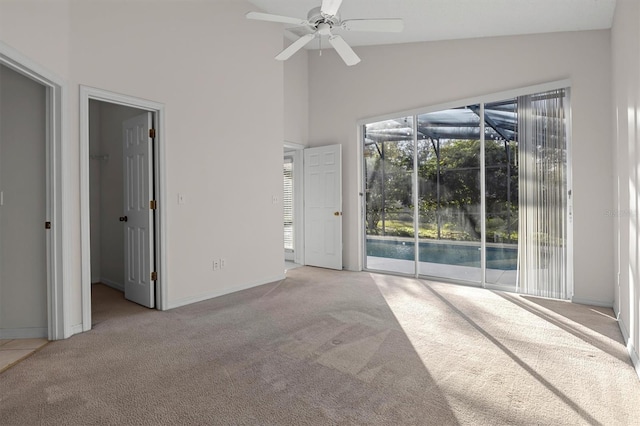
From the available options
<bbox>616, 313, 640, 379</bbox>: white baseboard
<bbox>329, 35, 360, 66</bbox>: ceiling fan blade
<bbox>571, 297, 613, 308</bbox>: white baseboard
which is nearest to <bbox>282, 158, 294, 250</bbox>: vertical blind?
<bbox>329, 35, 360, 66</bbox>: ceiling fan blade

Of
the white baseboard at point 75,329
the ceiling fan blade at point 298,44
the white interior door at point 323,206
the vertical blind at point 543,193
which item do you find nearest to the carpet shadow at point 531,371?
the vertical blind at point 543,193

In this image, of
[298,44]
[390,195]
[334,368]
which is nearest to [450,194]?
[390,195]

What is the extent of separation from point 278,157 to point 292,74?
5.92 ft

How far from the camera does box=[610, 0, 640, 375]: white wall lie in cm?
234

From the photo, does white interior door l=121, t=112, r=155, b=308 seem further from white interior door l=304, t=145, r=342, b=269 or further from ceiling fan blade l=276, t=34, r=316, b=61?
white interior door l=304, t=145, r=342, b=269

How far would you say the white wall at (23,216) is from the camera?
299 centimetres

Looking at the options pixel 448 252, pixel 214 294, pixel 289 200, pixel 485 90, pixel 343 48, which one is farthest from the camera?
pixel 289 200

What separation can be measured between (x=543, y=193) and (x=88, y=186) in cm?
476

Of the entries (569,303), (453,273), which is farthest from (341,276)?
(569,303)

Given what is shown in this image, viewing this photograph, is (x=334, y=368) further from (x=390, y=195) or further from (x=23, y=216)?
(x=390, y=195)

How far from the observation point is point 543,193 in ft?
13.5

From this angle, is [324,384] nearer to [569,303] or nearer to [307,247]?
[569,303]

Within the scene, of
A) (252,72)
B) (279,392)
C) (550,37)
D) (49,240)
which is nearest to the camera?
(279,392)

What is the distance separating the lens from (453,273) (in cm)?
499
